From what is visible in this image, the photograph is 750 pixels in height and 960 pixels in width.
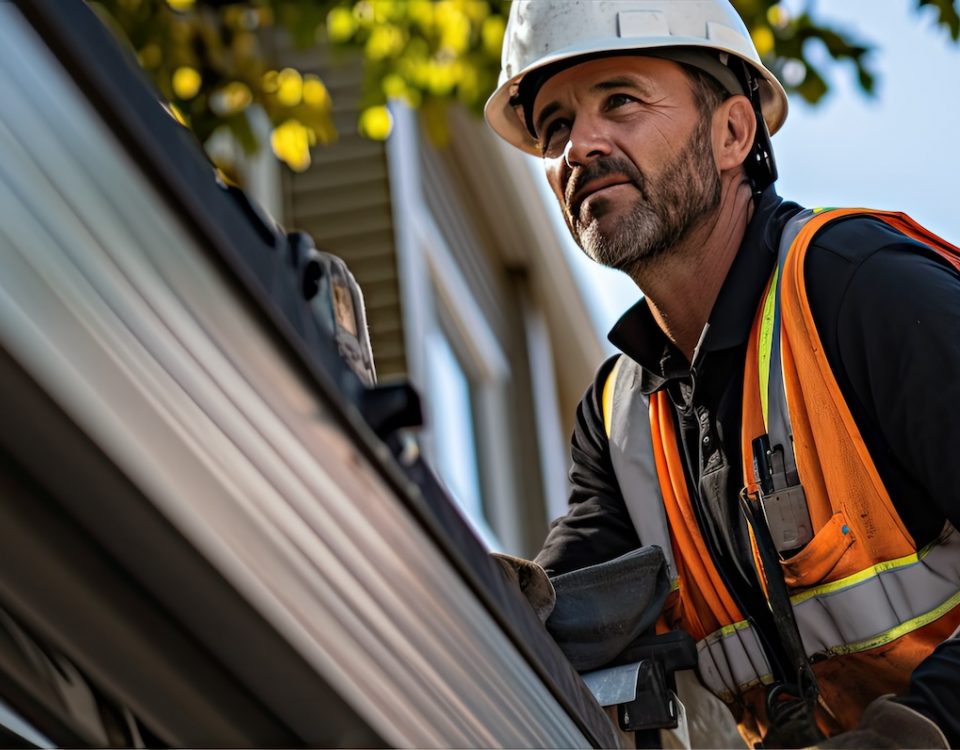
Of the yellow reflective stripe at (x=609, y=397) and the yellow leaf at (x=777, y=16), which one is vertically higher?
the yellow reflective stripe at (x=609, y=397)

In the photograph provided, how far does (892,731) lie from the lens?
6.99ft

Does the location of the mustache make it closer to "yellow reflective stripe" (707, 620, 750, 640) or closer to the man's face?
the man's face

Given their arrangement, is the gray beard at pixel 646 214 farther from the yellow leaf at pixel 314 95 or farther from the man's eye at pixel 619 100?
the yellow leaf at pixel 314 95

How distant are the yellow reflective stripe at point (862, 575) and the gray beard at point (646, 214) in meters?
0.82

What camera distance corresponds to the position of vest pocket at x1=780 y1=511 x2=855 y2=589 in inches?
101

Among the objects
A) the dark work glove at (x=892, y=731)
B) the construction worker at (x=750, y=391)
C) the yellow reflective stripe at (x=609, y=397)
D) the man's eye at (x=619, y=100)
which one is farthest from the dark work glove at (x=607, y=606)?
the man's eye at (x=619, y=100)

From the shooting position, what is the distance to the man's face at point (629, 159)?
3.14 meters

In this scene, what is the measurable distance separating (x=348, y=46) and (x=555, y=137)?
2.70 metres

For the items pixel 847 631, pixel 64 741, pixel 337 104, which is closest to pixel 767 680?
pixel 847 631

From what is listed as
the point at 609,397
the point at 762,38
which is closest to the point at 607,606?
the point at 609,397

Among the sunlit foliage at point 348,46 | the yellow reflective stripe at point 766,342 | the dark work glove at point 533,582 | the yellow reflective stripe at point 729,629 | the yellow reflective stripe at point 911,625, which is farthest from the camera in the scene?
the sunlit foliage at point 348,46

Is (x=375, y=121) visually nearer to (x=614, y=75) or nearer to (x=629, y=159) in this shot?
(x=614, y=75)

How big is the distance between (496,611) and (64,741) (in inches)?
19.9

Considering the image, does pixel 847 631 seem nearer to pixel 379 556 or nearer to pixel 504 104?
pixel 379 556
